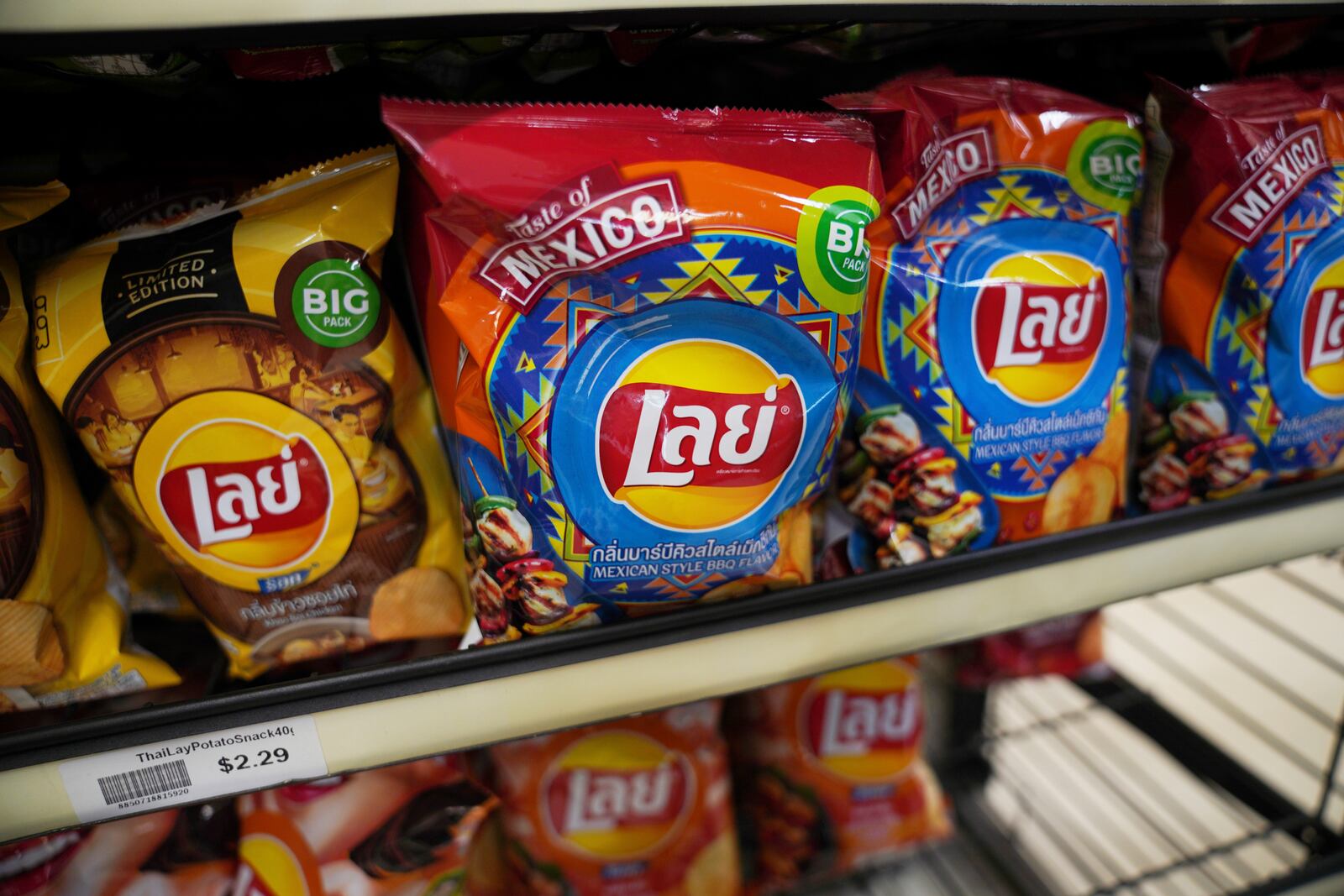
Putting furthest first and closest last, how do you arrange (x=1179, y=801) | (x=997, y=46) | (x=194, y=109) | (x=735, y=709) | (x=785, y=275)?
(x=1179, y=801)
(x=735, y=709)
(x=997, y=46)
(x=194, y=109)
(x=785, y=275)

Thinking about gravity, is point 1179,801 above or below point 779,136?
below

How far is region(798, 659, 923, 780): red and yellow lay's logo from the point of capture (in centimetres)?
111

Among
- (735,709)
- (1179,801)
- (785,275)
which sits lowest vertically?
(1179,801)

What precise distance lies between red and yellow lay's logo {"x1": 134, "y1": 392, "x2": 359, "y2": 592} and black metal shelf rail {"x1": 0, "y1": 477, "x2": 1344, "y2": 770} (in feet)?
0.39

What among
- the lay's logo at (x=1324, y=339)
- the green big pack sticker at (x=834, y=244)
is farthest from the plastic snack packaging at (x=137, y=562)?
the lay's logo at (x=1324, y=339)

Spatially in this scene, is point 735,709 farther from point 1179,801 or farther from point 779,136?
point 1179,801

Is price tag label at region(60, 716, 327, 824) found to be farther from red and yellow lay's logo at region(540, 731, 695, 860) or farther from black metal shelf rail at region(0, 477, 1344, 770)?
red and yellow lay's logo at region(540, 731, 695, 860)

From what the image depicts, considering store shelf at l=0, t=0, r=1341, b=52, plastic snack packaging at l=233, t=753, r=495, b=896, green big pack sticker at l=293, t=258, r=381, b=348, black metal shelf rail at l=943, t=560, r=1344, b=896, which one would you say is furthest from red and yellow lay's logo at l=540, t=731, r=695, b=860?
store shelf at l=0, t=0, r=1341, b=52

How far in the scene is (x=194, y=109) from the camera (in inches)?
30.9

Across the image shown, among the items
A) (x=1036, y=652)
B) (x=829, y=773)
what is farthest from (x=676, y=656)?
(x=1036, y=652)

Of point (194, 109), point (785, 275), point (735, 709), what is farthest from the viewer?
point (735, 709)

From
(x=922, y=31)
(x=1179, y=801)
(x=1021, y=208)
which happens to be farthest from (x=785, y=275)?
(x=1179, y=801)

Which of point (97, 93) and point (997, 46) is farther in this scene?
point (997, 46)

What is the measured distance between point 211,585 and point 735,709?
0.73 m
